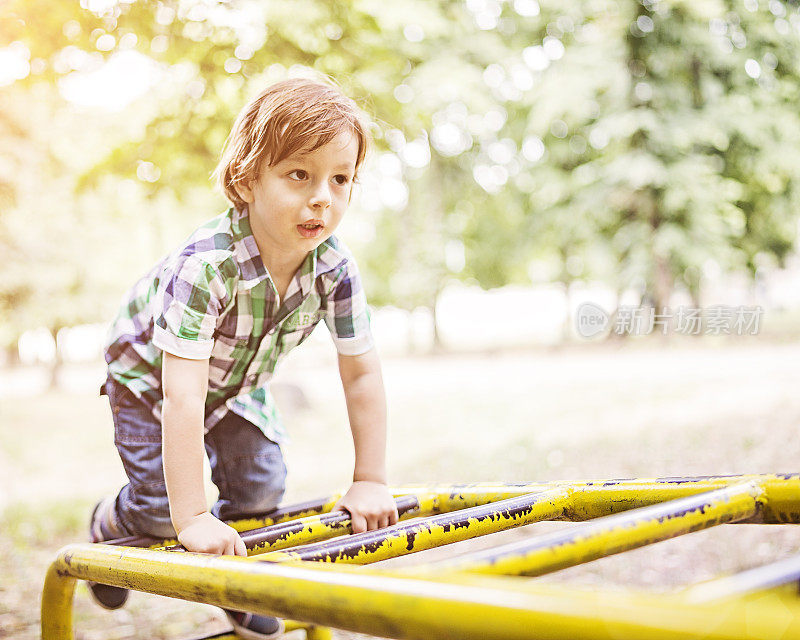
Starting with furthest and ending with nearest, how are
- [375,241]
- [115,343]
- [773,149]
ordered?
[375,241] < [773,149] < [115,343]

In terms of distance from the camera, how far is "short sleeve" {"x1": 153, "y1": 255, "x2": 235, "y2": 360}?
126 cm

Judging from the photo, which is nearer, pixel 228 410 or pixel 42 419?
pixel 228 410

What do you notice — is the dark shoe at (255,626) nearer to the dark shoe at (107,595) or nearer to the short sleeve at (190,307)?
the dark shoe at (107,595)

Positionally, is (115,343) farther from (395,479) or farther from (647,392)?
(647,392)

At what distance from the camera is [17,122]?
171 inches

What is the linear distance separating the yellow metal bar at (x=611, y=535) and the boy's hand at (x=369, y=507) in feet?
1.60

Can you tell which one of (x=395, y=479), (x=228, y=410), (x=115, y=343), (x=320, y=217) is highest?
(x=320, y=217)

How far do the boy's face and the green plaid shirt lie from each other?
84 mm

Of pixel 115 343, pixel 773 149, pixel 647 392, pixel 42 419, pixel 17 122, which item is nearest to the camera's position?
pixel 115 343

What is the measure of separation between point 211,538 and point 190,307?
36 cm

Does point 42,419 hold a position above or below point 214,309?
below

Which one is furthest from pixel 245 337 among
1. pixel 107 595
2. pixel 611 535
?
pixel 611 535

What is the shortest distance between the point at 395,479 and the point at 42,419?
282 inches

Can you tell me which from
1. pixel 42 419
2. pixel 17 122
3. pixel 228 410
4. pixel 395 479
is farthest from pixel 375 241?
pixel 228 410
